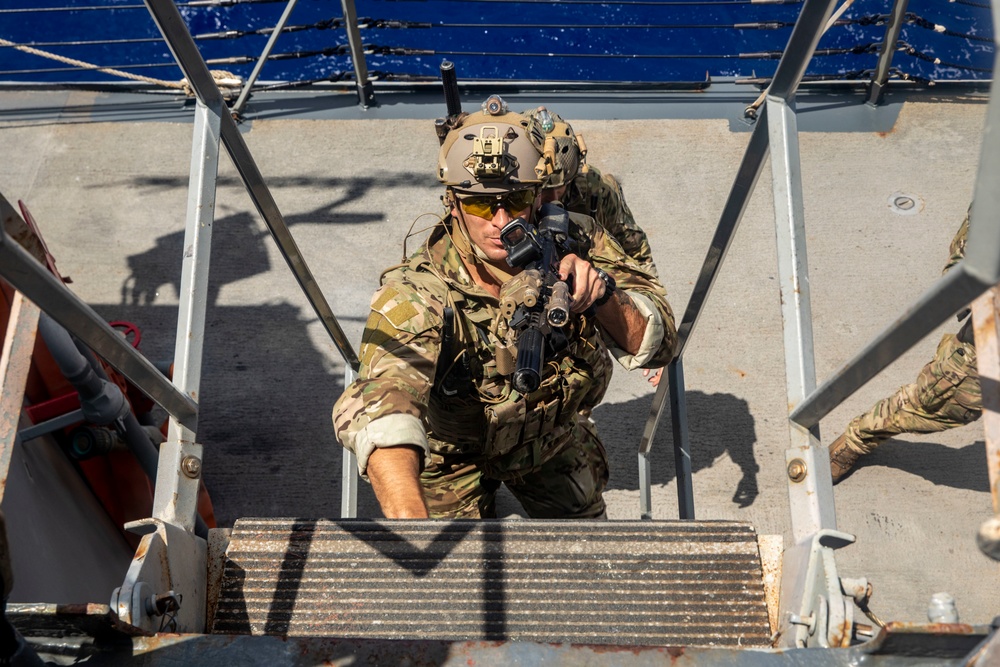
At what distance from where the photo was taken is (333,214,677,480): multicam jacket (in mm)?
2697

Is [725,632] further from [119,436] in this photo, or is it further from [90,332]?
[119,436]

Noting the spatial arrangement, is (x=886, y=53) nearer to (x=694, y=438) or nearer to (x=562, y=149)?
(x=694, y=438)

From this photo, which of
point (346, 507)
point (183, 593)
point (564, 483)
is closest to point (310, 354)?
point (346, 507)

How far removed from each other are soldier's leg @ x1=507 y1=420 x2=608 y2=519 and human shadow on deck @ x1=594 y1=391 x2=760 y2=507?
70 cm

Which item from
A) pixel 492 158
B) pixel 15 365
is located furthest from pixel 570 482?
pixel 15 365

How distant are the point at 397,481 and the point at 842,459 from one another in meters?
2.68

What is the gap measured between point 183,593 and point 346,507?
6.20 ft

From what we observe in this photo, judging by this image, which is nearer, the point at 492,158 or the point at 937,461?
the point at 492,158

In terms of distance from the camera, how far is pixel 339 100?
6121mm

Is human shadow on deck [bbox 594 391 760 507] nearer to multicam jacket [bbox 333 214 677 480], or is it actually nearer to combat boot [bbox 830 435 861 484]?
combat boot [bbox 830 435 861 484]

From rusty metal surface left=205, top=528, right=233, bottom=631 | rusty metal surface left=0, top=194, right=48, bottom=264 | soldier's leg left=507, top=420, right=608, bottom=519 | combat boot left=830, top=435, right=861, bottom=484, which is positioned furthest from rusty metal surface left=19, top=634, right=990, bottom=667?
combat boot left=830, top=435, right=861, bottom=484

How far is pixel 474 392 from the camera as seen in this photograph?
10.4 feet

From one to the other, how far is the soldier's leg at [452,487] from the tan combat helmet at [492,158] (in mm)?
1078

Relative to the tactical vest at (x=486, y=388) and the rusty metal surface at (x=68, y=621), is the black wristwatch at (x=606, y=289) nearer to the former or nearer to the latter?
the tactical vest at (x=486, y=388)
